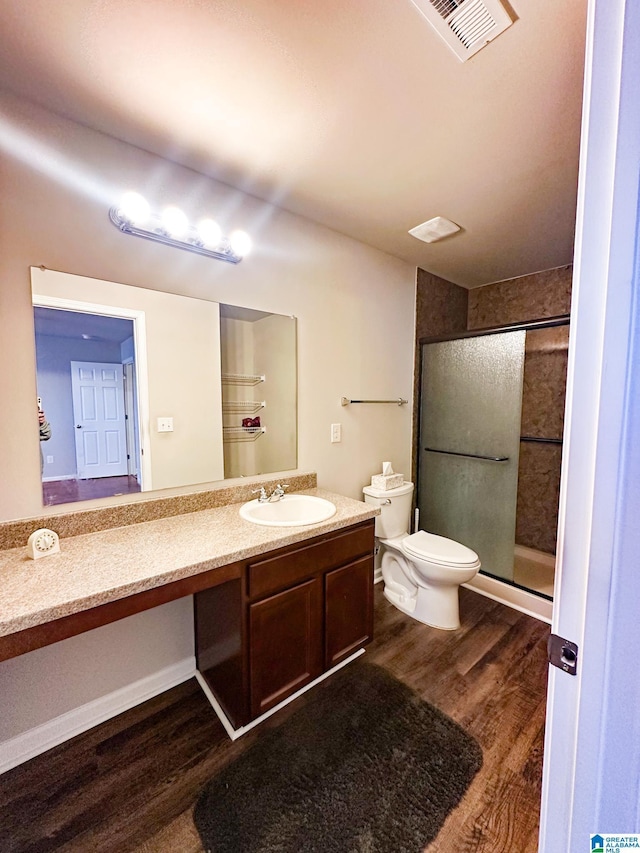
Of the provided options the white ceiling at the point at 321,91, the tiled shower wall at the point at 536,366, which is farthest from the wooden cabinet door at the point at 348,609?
the white ceiling at the point at 321,91

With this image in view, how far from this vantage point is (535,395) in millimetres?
2816

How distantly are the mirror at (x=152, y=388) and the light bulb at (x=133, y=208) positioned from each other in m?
0.27

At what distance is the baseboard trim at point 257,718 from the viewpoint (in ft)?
4.56

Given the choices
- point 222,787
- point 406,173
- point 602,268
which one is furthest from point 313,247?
point 222,787

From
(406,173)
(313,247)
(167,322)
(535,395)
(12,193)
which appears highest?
(406,173)

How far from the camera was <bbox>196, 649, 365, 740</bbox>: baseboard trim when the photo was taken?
1391 millimetres

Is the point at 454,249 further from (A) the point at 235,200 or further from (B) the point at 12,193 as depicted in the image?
(B) the point at 12,193

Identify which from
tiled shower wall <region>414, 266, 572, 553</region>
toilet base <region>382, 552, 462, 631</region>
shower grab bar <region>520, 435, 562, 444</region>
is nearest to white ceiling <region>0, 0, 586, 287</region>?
tiled shower wall <region>414, 266, 572, 553</region>

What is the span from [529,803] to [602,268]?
5.40 ft

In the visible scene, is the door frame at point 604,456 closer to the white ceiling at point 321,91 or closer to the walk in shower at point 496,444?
the white ceiling at point 321,91

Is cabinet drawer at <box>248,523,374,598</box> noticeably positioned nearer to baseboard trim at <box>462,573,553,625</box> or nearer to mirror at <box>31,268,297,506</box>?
mirror at <box>31,268,297,506</box>

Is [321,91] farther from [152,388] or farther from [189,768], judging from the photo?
[189,768]

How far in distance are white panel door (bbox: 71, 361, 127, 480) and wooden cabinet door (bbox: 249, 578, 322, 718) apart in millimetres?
825

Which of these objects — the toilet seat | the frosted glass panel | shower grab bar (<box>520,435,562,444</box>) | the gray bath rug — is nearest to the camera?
the gray bath rug
